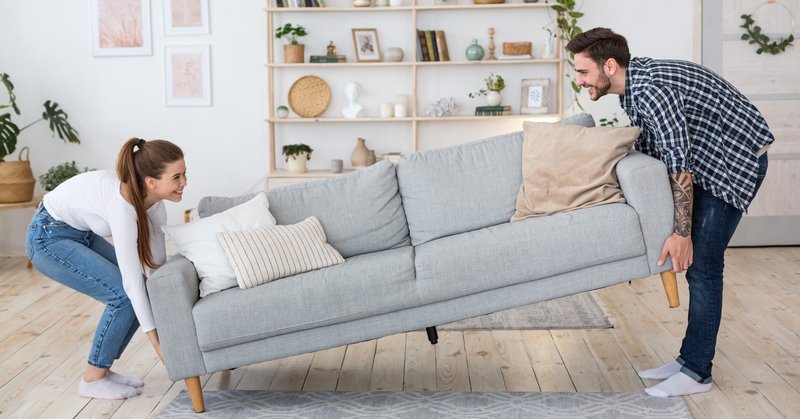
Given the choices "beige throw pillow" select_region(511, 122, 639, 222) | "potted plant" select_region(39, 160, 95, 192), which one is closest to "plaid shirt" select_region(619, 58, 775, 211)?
"beige throw pillow" select_region(511, 122, 639, 222)

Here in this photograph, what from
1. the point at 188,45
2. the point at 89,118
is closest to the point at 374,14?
the point at 188,45

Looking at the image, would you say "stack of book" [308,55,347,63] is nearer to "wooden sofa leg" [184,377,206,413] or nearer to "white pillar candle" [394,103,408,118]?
"white pillar candle" [394,103,408,118]

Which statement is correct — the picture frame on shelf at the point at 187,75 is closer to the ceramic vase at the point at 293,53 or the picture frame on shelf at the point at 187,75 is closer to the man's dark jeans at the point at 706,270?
the ceramic vase at the point at 293,53

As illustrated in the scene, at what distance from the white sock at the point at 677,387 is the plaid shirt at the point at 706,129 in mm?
646

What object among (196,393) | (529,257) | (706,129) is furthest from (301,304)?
(706,129)

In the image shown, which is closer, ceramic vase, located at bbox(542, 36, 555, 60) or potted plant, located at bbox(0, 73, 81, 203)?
potted plant, located at bbox(0, 73, 81, 203)

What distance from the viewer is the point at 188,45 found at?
19.8ft

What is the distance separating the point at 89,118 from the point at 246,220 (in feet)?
10.9

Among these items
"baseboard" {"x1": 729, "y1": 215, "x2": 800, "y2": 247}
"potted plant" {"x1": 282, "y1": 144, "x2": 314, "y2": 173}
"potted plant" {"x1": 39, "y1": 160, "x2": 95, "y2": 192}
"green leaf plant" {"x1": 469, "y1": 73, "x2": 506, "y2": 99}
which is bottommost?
"baseboard" {"x1": 729, "y1": 215, "x2": 800, "y2": 247}

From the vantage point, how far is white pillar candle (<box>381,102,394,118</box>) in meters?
5.95

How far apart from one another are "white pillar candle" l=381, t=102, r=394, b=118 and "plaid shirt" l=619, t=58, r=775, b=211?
311cm

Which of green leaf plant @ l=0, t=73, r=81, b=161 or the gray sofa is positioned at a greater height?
green leaf plant @ l=0, t=73, r=81, b=161

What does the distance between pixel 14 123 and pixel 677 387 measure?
4.93m

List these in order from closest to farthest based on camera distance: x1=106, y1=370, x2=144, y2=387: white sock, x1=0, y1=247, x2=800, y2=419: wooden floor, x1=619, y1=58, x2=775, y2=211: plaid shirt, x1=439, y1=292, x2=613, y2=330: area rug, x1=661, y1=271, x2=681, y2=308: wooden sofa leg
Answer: x1=619, y1=58, x2=775, y2=211: plaid shirt < x1=661, y1=271, x2=681, y2=308: wooden sofa leg < x1=0, y1=247, x2=800, y2=419: wooden floor < x1=106, y1=370, x2=144, y2=387: white sock < x1=439, y1=292, x2=613, y2=330: area rug
